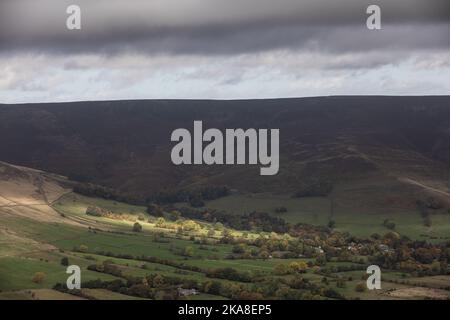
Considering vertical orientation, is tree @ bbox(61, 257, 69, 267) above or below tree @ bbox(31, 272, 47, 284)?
above

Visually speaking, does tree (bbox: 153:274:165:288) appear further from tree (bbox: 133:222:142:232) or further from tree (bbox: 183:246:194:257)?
tree (bbox: 133:222:142:232)

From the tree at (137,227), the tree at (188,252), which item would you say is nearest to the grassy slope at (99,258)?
the tree at (188,252)

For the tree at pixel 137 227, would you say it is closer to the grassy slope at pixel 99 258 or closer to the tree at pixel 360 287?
the grassy slope at pixel 99 258

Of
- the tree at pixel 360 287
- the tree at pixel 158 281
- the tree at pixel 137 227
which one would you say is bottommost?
the tree at pixel 360 287

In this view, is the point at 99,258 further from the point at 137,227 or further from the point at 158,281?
the point at 137,227

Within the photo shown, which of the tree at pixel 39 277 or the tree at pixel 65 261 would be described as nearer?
the tree at pixel 39 277

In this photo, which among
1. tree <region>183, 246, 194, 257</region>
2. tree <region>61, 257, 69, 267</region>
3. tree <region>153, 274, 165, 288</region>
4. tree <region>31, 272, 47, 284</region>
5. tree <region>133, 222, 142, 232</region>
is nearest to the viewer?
tree <region>31, 272, 47, 284</region>

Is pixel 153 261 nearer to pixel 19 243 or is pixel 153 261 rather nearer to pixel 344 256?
pixel 19 243

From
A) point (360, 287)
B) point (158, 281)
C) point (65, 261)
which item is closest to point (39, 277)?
point (65, 261)

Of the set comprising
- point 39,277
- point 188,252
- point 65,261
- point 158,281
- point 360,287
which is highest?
point 188,252

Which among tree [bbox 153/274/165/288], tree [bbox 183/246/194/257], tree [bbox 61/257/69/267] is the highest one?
tree [bbox 183/246/194/257]

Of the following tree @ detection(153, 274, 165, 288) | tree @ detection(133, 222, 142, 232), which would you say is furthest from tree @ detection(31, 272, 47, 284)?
tree @ detection(133, 222, 142, 232)

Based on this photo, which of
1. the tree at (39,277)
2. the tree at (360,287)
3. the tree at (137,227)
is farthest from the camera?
the tree at (137,227)

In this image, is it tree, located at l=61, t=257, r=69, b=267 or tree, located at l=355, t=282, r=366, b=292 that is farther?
tree, located at l=61, t=257, r=69, b=267
